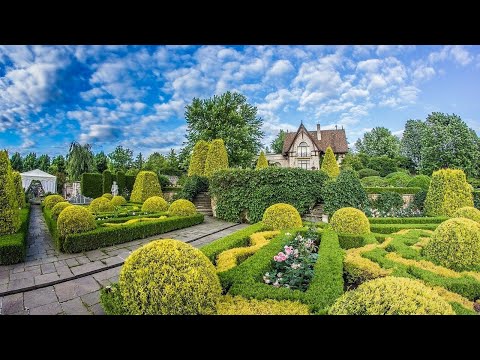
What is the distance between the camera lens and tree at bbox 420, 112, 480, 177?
17.8 metres

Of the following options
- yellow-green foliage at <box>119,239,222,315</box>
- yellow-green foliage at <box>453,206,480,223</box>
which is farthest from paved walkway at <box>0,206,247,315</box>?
yellow-green foliage at <box>453,206,480,223</box>

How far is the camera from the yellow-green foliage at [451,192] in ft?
26.6

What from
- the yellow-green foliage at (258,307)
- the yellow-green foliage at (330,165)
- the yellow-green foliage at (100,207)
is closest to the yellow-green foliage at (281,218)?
the yellow-green foliage at (258,307)

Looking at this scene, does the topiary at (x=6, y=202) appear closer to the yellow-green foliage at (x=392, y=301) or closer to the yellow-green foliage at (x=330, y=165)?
the yellow-green foliage at (x=392, y=301)

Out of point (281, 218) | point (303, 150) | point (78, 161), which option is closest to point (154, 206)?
point (281, 218)

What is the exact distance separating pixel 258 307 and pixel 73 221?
18.2ft

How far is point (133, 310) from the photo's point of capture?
6.78 feet

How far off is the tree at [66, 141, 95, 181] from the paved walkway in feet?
74.3

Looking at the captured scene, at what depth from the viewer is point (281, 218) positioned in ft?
20.9

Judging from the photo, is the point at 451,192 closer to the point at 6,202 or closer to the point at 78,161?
the point at 6,202

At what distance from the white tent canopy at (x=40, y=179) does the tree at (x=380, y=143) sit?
41227mm

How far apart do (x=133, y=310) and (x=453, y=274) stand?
13.2 feet
